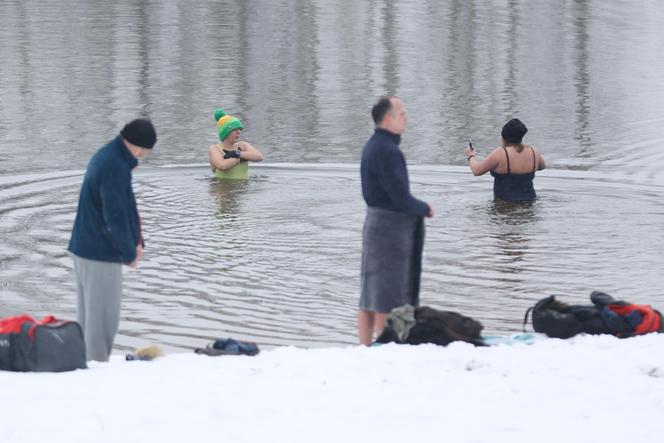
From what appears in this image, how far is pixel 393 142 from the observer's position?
10.1 m

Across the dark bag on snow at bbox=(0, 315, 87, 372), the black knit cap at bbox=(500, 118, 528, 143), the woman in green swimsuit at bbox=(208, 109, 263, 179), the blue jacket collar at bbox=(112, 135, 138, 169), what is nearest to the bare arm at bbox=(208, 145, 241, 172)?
the woman in green swimsuit at bbox=(208, 109, 263, 179)

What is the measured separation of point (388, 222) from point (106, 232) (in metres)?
2.01

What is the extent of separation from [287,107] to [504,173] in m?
9.68

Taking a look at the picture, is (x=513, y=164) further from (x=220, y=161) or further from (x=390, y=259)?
(x=390, y=259)

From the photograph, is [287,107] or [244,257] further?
[287,107]

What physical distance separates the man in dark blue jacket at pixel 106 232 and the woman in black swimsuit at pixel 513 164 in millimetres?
7952

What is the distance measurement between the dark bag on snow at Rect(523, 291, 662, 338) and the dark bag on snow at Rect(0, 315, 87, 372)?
3434 millimetres

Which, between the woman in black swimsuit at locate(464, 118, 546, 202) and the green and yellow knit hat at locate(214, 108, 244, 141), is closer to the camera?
the woman in black swimsuit at locate(464, 118, 546, 202)

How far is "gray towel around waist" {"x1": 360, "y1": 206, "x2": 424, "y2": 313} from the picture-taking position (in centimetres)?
1021

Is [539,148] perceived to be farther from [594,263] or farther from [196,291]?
[196,291]

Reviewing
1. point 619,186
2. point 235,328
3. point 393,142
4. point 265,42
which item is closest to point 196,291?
point 235,328

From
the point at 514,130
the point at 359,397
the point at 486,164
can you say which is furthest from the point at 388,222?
the point at 514,130

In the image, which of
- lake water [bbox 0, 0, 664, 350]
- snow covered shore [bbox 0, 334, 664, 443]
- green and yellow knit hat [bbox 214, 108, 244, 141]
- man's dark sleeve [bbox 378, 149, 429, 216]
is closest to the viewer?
snow covered shore [bbox 0, 334, 664, 443]

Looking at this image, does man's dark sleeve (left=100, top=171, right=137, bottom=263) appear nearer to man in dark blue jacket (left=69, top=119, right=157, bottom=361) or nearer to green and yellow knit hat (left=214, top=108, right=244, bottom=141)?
man in dark blue jacket (left=69, top=119, right=157, bottom=361)
